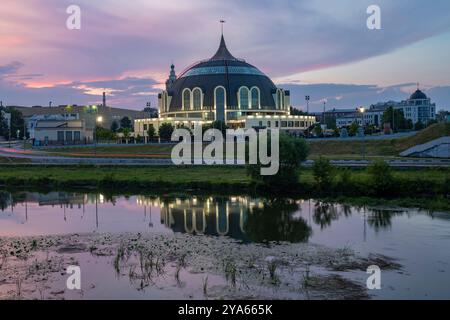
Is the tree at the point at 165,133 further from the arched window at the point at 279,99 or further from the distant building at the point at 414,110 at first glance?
the distant building at the point at 414,110

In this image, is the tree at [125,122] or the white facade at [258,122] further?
the tree at [125,122]

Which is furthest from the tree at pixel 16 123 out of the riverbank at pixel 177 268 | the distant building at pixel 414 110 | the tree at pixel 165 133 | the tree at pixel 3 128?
the riverbank at pixel 177 268

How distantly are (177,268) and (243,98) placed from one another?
257 feet

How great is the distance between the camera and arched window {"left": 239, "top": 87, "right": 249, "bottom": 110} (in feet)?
308

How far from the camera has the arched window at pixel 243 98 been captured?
93812 millimetres

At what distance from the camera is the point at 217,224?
83.9 feet

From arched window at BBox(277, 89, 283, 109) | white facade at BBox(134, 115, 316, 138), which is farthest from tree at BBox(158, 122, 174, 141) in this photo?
arched window at BBox(277, 89, 283, 109)

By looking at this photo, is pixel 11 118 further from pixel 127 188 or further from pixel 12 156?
pixel 127 188

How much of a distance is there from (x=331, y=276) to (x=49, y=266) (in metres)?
8.96

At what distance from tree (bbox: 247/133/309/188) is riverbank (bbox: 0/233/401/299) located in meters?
13.9

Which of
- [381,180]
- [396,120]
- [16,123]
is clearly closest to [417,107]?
[396,120]

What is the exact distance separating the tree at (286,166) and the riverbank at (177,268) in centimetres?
1390

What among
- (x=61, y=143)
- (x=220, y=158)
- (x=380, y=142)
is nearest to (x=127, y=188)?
(x=220, y=158)
